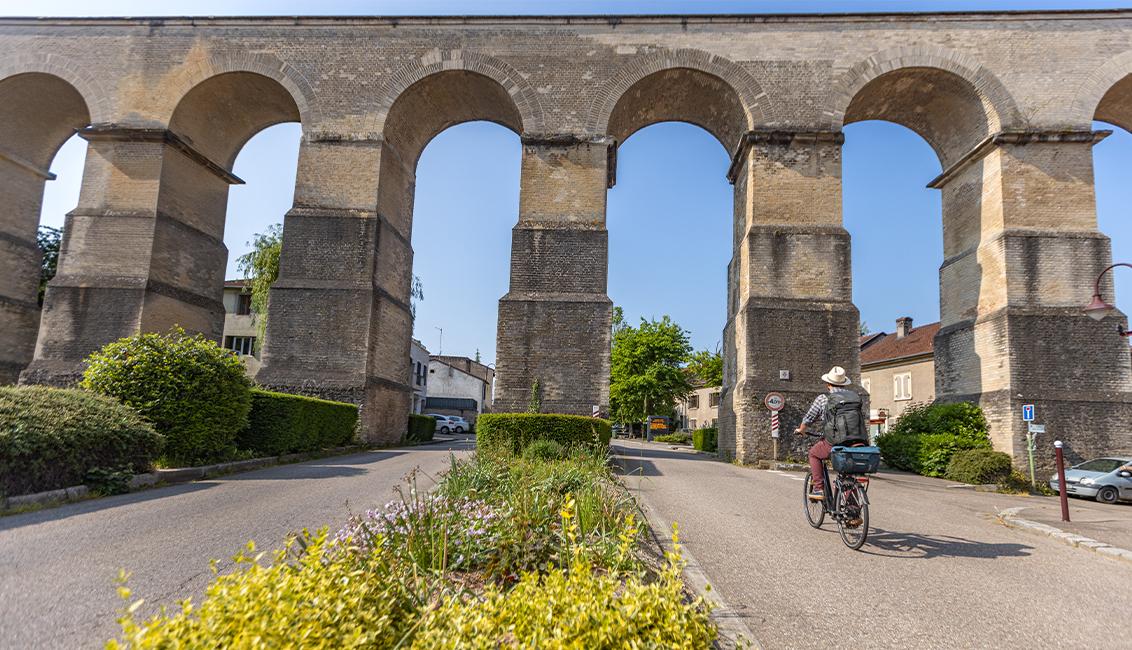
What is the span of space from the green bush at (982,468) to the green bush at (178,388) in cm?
1592

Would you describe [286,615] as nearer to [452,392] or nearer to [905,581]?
[905,581]

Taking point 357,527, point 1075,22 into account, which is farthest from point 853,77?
point 357,527

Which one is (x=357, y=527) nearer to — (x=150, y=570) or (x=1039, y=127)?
(x=150, y=570)

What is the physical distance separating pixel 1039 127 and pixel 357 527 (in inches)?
798

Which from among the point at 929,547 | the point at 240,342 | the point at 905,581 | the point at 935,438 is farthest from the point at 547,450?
the point at 240,342

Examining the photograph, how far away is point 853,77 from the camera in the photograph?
17000mm

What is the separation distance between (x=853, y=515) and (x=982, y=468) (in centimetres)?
1054

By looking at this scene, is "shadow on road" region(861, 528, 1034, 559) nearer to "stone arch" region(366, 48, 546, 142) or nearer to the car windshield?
the car windshield

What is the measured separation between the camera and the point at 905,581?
4492 mm

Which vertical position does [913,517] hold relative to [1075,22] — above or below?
below

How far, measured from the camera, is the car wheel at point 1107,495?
12828 millimetres

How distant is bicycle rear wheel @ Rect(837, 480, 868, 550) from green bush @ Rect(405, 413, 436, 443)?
1758 centimetres

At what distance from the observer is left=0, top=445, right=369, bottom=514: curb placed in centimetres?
636

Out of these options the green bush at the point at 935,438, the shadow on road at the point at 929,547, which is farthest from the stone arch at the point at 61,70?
the green bush at the point at 935,438
